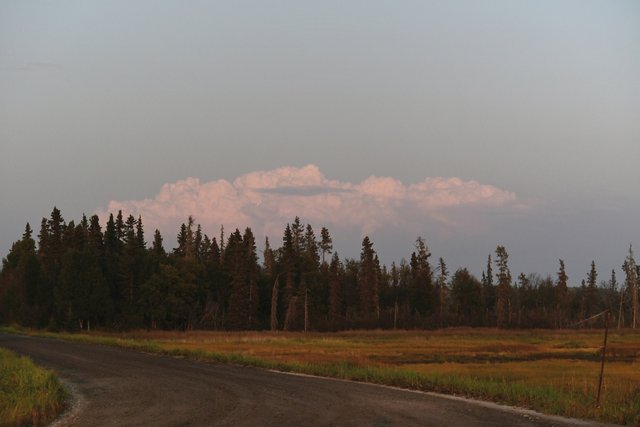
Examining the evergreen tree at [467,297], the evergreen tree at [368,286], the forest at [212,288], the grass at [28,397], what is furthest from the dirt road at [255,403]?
the evergreen tree at [467,297]

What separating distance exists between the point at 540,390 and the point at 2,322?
10585 cm

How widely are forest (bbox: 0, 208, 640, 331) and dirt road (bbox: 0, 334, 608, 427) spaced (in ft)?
241

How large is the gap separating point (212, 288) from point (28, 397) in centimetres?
10942

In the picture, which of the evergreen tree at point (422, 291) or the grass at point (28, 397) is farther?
the evergreen tree at point (422, 291)

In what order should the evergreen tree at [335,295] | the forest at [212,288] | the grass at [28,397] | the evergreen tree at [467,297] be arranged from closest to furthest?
the grass at [28,397]
the forest at [212,288]
the evergreen tree at [335,295]
the evergreen tree at [467,297]

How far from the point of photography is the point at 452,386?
74.6 ft

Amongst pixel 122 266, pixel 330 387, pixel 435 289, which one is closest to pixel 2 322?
pixel 122 266

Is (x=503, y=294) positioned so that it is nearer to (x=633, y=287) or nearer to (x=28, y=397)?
(x=633, y=287)

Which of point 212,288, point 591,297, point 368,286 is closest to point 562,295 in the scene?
point 591,297

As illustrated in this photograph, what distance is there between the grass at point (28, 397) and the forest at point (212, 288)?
242 ft

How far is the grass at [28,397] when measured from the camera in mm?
16641

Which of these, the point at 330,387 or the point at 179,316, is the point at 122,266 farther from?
the point at 330,387

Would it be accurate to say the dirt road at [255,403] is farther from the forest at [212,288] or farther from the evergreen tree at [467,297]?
the evergreen tree at [467,297]

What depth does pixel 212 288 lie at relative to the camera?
12738cm
